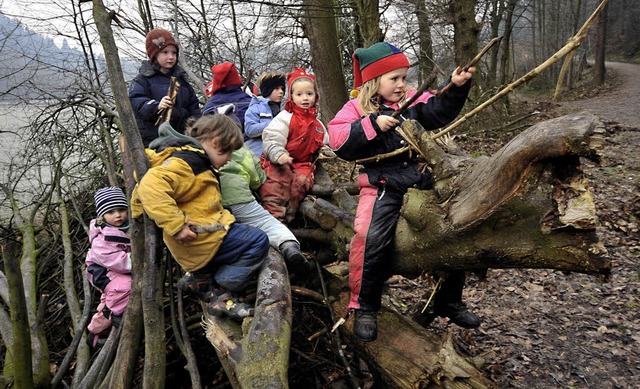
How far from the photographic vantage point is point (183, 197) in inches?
91.7

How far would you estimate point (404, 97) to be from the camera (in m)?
2.80

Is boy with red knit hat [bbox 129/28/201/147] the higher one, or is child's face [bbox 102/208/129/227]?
boy with red knit hat [bbox 129/28/201/147]

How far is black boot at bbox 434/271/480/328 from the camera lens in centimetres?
288

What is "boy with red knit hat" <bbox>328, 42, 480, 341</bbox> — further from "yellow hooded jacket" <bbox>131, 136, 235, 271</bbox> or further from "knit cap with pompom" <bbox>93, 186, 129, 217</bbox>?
"knit cap with pompom" <bbox>93, 186, 129, 217</bbox>

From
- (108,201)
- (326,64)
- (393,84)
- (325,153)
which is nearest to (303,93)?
(325,153)

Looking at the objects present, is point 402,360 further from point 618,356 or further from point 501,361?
point 618,356

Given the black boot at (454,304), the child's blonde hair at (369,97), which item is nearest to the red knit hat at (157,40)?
the child's blonde hair at (369,97)

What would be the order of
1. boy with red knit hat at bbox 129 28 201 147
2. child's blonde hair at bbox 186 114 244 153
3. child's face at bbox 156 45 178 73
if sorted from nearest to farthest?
child's blonde hair at bbox 186 114 244 153, boy with red knit hat at bbox 129 28 201 147, child's face at bbox 156 45 178 73

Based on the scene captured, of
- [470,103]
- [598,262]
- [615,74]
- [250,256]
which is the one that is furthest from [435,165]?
[615,74]

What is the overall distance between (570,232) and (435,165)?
2.37 feet

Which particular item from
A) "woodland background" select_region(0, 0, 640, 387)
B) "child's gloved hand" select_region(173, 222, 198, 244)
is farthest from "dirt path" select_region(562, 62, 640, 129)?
"child's gloved hand" select_region(173, 222, 198, 244)

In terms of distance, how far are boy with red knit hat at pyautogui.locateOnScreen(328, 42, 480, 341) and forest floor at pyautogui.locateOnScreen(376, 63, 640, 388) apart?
68cm

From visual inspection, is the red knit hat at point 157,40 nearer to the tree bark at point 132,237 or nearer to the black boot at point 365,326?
the tree bark at point 132,237

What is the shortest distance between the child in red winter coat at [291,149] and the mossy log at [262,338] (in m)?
1.16
